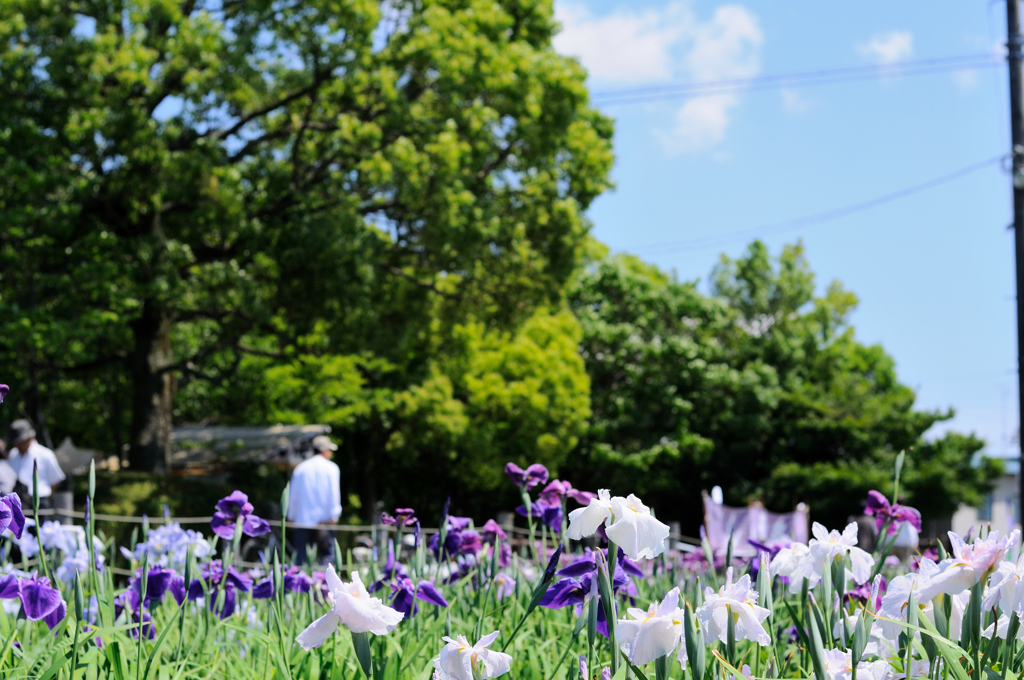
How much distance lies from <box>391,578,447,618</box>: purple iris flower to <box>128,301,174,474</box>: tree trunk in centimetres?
1163

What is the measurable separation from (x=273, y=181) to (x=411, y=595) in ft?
37.3

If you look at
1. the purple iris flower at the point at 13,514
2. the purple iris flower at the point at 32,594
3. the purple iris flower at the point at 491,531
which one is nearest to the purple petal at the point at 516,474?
the purple iris flower at the point at 491,531

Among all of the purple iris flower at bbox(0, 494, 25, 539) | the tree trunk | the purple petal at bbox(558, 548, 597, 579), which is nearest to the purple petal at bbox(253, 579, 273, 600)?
the purple iris flower at bbox(0, 494, 25, 539)

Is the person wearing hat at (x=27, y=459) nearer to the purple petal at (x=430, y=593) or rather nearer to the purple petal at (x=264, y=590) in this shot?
the purple petal at (x=264, y=590)

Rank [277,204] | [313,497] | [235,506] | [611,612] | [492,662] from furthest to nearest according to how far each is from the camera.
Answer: [277,204]
[313,497]
[235,506]
[492,662]
[611,612]

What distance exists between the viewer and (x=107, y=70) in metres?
10.5

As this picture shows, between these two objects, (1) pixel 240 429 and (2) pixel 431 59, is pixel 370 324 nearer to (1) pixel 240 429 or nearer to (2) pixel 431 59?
(2) pixel 431 59

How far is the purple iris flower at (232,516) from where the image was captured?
2701 millimetres

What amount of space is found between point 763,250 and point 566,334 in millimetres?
7354

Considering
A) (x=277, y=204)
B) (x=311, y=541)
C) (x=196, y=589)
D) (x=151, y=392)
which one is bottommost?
(x=311, y=541)

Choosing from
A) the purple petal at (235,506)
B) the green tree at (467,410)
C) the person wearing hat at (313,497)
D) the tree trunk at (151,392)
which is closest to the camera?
Answer: the purple petal at (235,506)

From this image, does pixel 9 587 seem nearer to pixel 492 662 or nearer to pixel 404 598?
pixel 404 598

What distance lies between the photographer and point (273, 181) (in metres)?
12.9

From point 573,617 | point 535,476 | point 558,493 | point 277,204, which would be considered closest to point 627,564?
point 558,493
